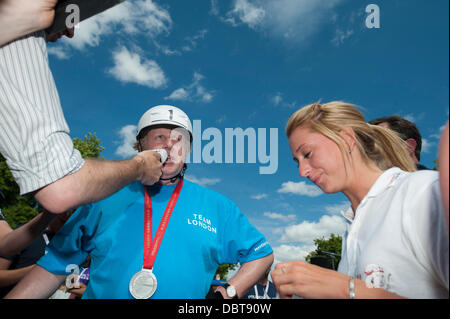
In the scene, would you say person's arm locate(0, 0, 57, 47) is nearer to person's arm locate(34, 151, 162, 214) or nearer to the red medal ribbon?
person's arm locate(34, 151, 162, 214)

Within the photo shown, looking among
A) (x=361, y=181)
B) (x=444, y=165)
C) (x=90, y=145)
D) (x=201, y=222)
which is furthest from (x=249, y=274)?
(x=90, y=145)

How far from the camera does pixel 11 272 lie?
432 cm

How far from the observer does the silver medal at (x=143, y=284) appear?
9.46 ft

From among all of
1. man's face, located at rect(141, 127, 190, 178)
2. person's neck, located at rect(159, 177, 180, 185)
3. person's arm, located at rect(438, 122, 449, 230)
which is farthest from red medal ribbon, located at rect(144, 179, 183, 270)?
person's arm, located at rect(438, 122, 449, 230)

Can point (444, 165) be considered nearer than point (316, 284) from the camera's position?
Yes

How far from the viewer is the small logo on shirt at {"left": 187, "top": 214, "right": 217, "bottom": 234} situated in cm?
343

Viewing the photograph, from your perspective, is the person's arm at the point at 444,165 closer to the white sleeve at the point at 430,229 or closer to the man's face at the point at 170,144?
the white sleeve at the point at 430,229

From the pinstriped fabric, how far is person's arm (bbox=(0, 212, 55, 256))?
1.46 m

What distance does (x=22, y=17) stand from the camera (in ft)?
5.11

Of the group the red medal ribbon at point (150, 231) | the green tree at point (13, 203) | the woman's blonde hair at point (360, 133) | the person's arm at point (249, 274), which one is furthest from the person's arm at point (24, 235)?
the green tree at point (13, 203)

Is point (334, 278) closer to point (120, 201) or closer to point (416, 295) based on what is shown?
point (416, 295)

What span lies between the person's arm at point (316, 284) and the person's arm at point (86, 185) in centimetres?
120

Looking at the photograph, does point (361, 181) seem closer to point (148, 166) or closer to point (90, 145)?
point (148, 166)

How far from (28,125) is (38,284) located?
2.24 meters
